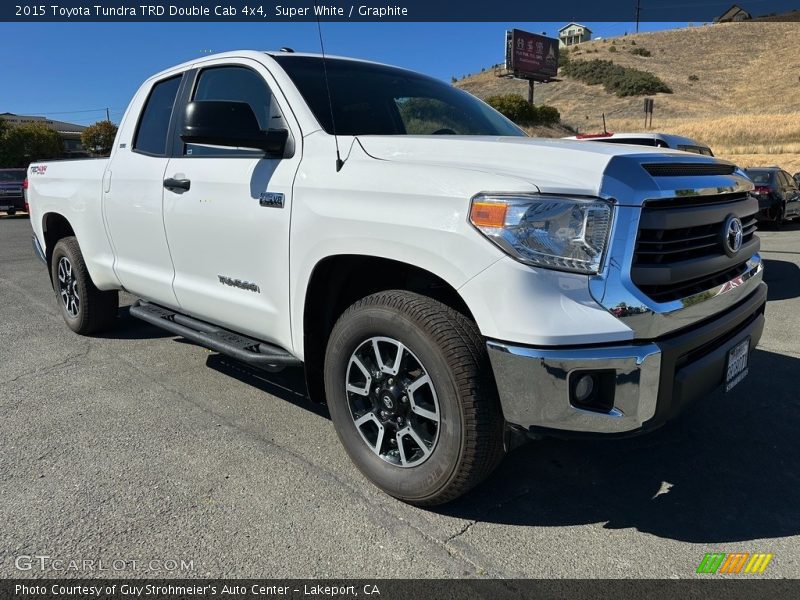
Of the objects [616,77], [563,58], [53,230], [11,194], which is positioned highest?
[563,58]

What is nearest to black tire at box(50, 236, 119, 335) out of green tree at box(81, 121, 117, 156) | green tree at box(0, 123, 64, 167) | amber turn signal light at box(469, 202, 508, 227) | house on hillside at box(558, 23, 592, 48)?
amber turn signal light at box(469, 202, 508, 227)

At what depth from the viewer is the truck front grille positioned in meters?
2.18

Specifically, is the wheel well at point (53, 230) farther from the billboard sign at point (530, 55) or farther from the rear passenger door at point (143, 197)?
the billboard sign at point (530, 55)

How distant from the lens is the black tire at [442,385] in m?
2.29

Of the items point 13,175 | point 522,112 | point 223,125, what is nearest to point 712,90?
point 522,112

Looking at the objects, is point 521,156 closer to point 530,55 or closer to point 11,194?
point 11,194

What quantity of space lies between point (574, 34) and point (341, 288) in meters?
132

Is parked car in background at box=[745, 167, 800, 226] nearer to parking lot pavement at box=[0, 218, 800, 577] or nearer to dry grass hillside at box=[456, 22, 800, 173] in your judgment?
parking lot pavement at box=[0, 218, 800, 577]

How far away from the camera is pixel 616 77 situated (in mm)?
62719

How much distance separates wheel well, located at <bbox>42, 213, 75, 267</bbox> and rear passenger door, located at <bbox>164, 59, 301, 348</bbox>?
2.34 m

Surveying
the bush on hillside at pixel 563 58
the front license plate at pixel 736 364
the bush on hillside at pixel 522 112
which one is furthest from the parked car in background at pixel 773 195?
the bush on hillside at pixel 563 58

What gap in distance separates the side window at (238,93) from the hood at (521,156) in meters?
0.70
